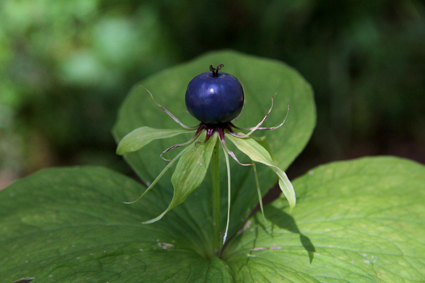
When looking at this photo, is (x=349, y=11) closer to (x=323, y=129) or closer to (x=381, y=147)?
(x=323, y=129)

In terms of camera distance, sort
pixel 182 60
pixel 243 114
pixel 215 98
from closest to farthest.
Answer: pixel 215 98
pixel 243 114
pixel 182 60

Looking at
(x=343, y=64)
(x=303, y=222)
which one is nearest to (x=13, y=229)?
(x=303, y=222)

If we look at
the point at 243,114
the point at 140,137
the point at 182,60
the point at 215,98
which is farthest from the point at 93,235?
the point at 182,60

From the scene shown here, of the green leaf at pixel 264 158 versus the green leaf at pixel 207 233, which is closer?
the green leaf at pixel 264 158

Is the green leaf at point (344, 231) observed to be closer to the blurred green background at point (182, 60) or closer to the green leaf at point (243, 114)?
the green leaf at point (243, 114)

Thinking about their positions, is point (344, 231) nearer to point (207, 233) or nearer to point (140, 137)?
point (207, 233)

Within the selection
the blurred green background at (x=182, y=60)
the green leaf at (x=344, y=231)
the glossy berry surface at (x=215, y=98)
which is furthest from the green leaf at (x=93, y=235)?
the blurred green background at (x=182, y=60)
